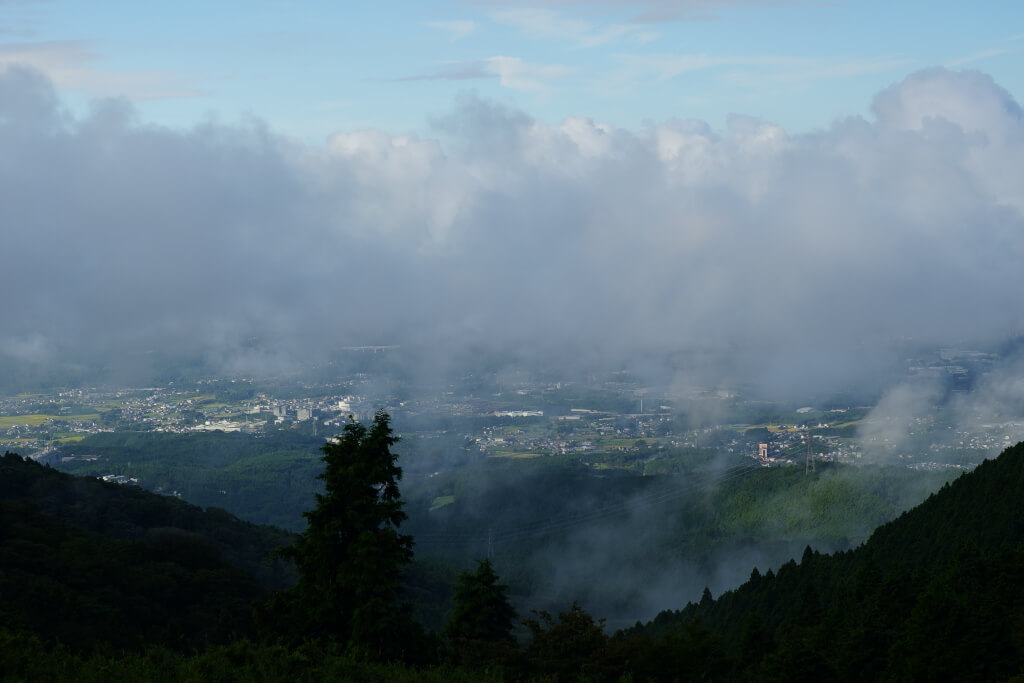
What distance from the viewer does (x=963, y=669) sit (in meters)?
31.8

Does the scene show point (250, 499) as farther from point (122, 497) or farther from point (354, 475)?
point (354, 475)

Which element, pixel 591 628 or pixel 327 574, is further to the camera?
pixel 327 574

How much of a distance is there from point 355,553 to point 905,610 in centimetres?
2861

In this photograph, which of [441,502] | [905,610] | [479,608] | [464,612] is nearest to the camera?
[464,612]

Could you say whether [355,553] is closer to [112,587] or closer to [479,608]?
[479,608]

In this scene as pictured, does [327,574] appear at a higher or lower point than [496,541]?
higher

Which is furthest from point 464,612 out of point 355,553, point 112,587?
point 112,587

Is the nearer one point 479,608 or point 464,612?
point 464,612

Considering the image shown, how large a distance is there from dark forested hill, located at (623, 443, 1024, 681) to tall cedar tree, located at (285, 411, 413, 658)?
7.91 meters

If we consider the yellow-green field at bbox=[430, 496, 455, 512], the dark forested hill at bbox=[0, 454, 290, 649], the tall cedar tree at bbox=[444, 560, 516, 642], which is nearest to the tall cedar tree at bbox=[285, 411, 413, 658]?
the dark forested hill at bbox=[0, 454, 290, 649]

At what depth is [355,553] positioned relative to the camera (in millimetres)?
29375

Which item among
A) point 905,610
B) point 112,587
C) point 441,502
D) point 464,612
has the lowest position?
point 441,502

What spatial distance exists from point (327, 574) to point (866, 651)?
21.1m

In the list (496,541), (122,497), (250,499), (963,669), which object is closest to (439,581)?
(122,497)
